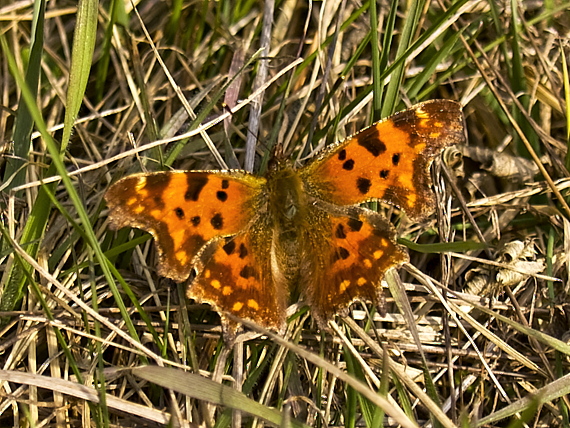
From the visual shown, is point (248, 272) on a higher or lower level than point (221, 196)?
lower

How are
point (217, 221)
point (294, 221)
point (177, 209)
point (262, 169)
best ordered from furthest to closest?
point (262, 169) → point (294, 221) → point (217, 221) → point (177, 209)

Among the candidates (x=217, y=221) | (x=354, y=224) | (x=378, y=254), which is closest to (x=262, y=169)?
(x=217, y=221)

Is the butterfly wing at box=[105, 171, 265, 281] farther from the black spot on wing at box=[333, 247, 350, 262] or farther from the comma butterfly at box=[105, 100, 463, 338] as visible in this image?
the black spot on wing at box=[333, 247, 350, 262]

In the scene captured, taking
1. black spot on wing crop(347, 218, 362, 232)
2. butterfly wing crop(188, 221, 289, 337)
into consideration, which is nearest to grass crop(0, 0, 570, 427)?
butterfly wing crop(188, 221, 289, 337)

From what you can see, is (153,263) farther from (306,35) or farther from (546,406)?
(546,406)

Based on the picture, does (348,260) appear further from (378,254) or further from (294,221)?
(294,221)

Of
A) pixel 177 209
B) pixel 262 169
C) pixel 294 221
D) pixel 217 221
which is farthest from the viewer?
pixel 262 169

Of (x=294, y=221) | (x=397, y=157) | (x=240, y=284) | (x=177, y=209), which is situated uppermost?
(x=397, y=157)
